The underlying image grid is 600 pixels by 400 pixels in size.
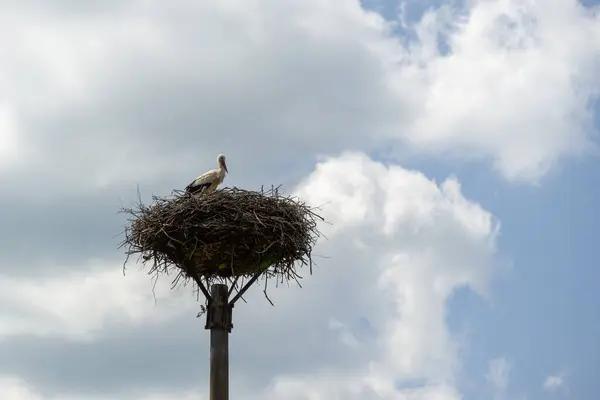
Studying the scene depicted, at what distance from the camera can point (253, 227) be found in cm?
1026

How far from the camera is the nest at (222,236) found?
10227 mm

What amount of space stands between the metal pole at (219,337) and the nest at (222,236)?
59 cm

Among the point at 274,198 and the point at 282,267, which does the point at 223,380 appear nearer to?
the point at 282,267

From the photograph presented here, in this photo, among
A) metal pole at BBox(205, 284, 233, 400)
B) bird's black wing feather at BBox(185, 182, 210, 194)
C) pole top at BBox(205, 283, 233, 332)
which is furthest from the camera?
bird's black wing feather at BBox(185, 182, 210, 194)

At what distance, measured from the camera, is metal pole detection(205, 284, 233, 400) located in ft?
29.3

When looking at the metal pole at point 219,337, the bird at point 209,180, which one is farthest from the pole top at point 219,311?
the bird at point 209,180

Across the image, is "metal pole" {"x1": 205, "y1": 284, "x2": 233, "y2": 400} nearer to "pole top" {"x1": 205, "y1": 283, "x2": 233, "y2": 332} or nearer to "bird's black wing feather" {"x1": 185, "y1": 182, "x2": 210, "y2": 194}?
"pole top" {"x1": 205, "y1": 283, "x2": 233, "y2": 332}

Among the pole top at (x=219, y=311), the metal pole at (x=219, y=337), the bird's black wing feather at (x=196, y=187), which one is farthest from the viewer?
the bird's black wing feather at (x=196, y=187)

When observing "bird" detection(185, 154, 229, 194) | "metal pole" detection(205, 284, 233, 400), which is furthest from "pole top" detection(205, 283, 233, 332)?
"bird" detection(185, 154, 229, 194)

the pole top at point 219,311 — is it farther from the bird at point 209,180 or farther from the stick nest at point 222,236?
the bird at point 209,180

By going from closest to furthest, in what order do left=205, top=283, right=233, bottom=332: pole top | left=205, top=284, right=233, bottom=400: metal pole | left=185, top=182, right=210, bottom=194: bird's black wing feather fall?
left=205, top=284, right=233, bottom=400: metal pole < left=205, top=283, right=233, bottom=332: pole top < left=185, top=182, right=210, bottom=194: bird's black wing feather

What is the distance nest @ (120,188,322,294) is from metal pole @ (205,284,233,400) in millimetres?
593

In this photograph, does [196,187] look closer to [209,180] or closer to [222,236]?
[209,180]

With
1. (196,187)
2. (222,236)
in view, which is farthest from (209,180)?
(222,236)
